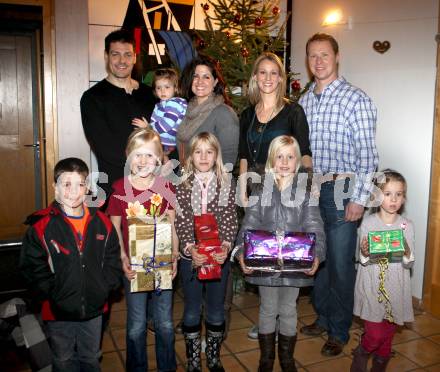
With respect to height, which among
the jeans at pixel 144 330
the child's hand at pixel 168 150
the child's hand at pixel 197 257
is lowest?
the jeans at pixel 144 330

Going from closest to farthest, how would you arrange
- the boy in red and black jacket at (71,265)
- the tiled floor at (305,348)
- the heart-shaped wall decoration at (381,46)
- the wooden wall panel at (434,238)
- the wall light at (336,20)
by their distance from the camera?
the boy in red and black jacket at (71,265)
the tiled floor at (305,348)
the wooden wall panel at (434,238)
the heart-shaped wall decoration at (381,46)
the wall light at (336,20)

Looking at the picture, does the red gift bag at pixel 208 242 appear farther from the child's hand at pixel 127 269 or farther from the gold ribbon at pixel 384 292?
the gold ribbon at pixel 384 292

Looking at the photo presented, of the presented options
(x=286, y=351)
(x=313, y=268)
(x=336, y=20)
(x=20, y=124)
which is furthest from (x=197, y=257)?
(x=20, y=124)

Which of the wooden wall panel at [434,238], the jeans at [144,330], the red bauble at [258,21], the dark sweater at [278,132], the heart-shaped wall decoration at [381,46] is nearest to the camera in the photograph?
the jeans at [144,330]

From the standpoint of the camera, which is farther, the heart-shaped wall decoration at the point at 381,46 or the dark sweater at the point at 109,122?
the heart-shaped wall decoration at the point at 381,46

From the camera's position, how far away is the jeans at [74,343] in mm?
2301

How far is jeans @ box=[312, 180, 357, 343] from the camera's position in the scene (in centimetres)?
305

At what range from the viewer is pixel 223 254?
2.52 meters

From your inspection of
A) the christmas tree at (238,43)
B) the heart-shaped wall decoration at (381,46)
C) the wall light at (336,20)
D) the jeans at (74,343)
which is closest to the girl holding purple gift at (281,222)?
the jeans at (74,343)

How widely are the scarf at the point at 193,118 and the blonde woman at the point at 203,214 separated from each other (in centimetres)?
22

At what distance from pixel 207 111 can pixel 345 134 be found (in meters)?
0.93

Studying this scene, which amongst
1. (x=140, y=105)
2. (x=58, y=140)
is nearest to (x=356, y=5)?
(x=140, y=105)

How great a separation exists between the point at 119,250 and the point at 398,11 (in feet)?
9.83

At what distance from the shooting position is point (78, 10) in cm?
443
